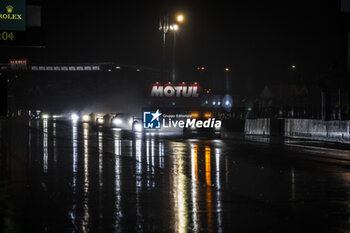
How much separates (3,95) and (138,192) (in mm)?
3685

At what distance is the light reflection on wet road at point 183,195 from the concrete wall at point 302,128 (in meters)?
10.6

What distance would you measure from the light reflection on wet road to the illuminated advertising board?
6.94 m

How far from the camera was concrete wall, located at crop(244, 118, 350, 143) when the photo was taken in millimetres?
29875

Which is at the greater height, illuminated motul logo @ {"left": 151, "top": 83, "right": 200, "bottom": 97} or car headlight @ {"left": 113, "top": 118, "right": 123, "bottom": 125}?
illuminated motul logo @ {"left": 151, "top": 83, "right": 200, "bottom": 97}

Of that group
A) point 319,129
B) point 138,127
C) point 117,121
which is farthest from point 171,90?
point 319,129

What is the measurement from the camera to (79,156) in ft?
70.2

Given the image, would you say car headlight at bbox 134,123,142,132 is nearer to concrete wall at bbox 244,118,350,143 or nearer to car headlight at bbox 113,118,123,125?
car headlight at bbox 113,118,123,125

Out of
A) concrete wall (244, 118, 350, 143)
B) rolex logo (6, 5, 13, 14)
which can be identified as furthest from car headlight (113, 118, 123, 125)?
rolex logo (6, 5, 13, 14)

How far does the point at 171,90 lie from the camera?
43.3 m

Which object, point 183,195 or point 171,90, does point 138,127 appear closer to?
point 171,90

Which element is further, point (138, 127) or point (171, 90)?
point (138, 127)

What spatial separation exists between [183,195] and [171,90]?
31778mm

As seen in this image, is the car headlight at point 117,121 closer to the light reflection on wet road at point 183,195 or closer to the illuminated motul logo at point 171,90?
the illuminated motul logo at point 171,90

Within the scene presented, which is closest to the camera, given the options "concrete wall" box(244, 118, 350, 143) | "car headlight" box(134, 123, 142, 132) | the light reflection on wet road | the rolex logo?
the light reflection on wet road
